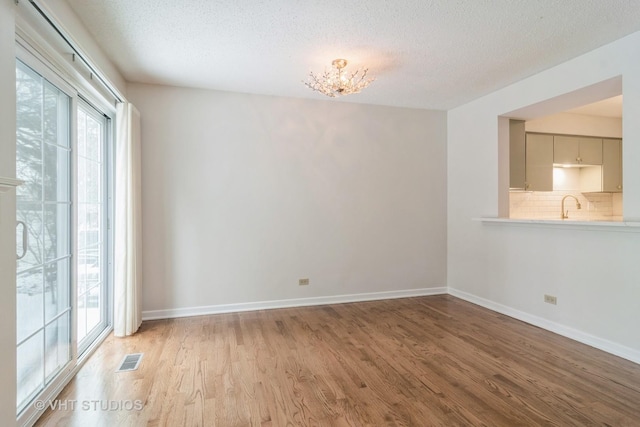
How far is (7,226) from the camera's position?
5.05 feet

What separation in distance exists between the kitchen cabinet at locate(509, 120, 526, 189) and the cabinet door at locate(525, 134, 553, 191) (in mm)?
299

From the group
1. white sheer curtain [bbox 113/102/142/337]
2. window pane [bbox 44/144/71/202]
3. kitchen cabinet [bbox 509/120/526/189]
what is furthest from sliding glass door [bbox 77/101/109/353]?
kitchen cabinet [bbox 509/120/526/189]

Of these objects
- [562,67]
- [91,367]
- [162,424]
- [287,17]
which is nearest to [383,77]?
[287,17]

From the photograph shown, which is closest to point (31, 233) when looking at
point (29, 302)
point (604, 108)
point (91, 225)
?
point (29, 302)

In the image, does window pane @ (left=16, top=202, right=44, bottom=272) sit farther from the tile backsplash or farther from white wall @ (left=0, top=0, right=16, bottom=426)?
the tile backsplash

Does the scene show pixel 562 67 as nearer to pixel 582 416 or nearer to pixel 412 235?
pixel 412 235

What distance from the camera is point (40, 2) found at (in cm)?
172

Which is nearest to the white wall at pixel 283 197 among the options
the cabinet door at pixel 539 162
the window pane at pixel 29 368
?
the cabinet door at pixel 539 162

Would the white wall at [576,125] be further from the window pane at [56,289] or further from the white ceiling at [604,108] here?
the window pane at [56,289]

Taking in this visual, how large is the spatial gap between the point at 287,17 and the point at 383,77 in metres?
1.49

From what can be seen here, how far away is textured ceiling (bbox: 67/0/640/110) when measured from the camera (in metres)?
2.33

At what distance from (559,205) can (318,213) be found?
3889 mm

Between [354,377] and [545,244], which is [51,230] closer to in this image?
[354,377]

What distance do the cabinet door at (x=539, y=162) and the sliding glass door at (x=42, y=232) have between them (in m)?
5.13
